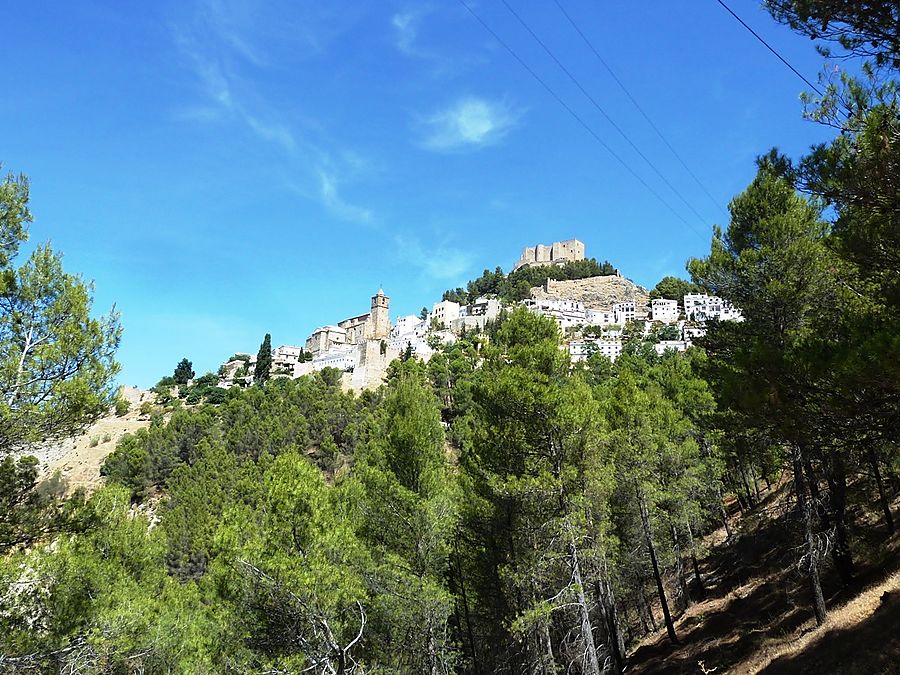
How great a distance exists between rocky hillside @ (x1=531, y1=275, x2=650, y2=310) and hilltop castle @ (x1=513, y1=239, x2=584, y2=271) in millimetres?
17810

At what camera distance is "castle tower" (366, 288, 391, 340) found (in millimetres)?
111812

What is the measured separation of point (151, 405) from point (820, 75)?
292 feet

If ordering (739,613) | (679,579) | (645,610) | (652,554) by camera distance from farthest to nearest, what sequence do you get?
(645,610)
(679,579)
(739,613)
(652,554)

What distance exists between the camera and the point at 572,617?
13.8m

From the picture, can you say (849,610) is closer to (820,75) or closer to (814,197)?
(814,197)

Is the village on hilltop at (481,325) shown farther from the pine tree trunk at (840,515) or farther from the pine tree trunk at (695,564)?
the pine tree trunk at (840,515)

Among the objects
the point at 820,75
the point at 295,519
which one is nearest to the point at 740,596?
the point at 295,519

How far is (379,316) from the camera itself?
4429 inches

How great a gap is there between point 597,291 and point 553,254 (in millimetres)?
27160

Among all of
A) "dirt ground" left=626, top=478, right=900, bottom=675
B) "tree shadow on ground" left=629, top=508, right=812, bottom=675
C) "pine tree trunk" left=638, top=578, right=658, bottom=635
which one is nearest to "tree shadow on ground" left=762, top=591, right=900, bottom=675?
"dirt ground" left=626, top=478, right=900, bottom=675

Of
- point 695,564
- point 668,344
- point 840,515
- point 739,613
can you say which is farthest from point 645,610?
point 668,344

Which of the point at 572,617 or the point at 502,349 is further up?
the point at 502,349

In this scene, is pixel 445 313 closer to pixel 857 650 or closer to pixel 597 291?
pixel 597 291

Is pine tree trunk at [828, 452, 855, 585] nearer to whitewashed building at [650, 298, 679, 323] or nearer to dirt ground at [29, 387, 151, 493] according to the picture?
dirt ground at [29, 387, 151, 493]
